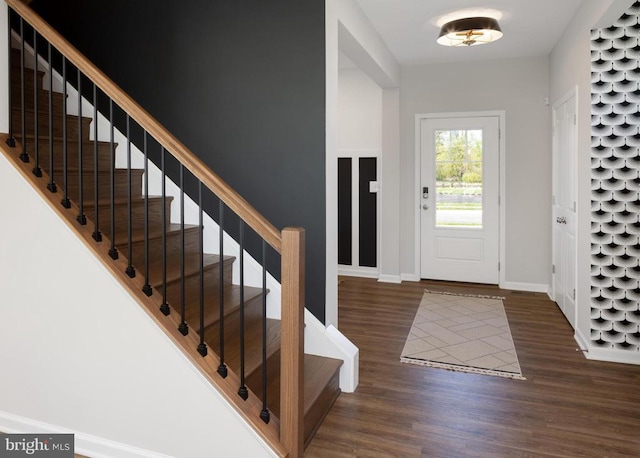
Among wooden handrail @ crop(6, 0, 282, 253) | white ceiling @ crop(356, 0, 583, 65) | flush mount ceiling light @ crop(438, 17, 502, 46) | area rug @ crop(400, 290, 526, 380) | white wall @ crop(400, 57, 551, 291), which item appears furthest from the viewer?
white wall @ crop(400, 57, 551, 291)

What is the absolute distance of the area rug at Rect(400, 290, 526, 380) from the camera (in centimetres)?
317

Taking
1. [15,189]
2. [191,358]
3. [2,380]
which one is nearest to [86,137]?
[15,189]

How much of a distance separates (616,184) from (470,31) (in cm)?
169

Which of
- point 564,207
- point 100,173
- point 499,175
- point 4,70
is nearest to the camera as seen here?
point 4,70

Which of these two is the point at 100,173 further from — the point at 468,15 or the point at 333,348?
the point at 468,15

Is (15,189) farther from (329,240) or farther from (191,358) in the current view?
(329,240)

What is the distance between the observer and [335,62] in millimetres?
2910

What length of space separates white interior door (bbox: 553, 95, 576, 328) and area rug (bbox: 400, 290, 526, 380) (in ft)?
1.82

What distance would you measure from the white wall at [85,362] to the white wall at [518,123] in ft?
14.0

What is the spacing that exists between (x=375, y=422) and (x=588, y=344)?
6.13 ft

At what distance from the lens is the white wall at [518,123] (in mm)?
5105

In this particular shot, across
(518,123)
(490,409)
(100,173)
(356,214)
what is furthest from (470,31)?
(100,173)

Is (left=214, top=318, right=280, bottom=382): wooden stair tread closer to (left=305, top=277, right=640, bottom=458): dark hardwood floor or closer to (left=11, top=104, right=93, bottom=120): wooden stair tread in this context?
(left=305, top=277, right=640, bottom=458): dark hardwood floor

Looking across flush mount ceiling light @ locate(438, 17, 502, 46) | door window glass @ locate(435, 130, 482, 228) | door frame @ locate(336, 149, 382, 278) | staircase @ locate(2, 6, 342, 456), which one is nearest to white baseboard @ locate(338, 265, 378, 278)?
door frame @ locate(336, 149, 382, 278)
